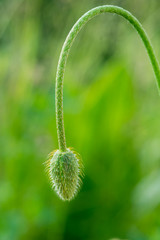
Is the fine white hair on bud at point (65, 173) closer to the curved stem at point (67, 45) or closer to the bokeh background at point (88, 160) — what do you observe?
the curved stem at point (67, 45)

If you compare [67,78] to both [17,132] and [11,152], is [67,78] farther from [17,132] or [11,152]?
[11,152]

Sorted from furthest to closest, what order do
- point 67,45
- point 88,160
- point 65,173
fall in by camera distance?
point 88,160 < point 65,173 < point 67,45

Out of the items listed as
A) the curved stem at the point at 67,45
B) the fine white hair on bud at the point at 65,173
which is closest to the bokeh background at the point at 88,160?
the fine white hair on bud at the point at 65,173

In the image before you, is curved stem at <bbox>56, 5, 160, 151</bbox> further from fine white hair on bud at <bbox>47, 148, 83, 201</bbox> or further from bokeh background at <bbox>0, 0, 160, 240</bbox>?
bokeh background at <bbox>0, 0, 160, 240</bbox>

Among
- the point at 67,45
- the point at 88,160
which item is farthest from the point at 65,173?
the point at 88,160

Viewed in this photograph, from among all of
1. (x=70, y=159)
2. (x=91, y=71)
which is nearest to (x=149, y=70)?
(x=91, y=71)

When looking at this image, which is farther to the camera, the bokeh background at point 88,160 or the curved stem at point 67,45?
the bokeh background at point 88,160

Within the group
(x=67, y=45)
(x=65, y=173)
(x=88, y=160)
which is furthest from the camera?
(x=88, y=160)

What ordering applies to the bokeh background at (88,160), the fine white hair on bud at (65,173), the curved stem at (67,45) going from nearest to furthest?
the curved stem at (67,45) < the fine white hair on bud at (65,173) < the bokeh background at (88,160)

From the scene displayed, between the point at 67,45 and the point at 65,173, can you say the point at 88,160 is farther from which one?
the point at 67,45

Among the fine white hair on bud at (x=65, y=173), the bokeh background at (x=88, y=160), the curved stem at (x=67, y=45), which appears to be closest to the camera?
the curved stem at (x=67, y=45)
